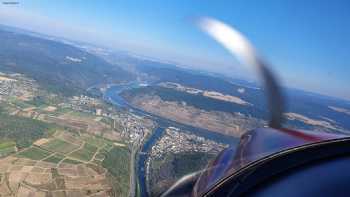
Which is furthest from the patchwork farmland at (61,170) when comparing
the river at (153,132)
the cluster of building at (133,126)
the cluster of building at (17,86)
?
the cluster of building at (17,86)

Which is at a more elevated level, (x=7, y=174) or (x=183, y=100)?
(x=183, y=100)

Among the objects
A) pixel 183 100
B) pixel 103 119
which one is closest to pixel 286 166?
pixel 103 119

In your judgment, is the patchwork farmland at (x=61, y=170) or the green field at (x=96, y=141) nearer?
the patchwork farmland at (x=61, y=170)

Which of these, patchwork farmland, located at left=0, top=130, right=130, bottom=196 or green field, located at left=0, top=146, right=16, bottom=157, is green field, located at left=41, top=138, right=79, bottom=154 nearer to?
patchwork farmland, located at left=0, top=130, right=130, bottom=196

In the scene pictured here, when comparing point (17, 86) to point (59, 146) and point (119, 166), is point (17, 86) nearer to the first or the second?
point (59, 146)

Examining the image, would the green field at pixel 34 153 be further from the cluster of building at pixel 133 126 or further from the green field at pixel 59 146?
the cluster of building at pixel 133 126

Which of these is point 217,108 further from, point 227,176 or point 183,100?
point 227,176

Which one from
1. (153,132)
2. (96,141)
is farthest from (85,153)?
(153,132)
